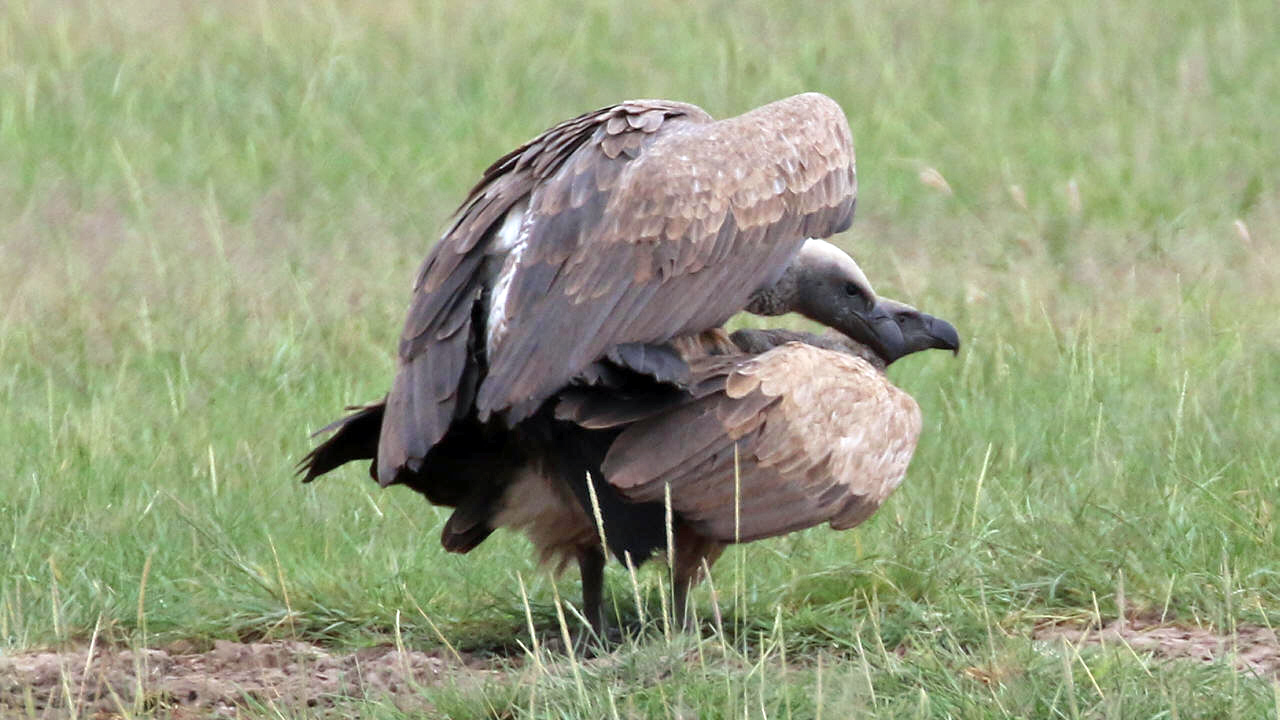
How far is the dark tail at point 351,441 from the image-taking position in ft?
14.4

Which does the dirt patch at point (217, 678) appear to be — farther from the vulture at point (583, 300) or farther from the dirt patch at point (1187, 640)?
the dirt patch at point (1187, 640)

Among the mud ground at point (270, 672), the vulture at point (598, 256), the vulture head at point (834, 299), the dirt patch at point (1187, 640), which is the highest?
the vulture at point (598, 256)

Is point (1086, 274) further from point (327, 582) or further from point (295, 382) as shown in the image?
point (327, 582)

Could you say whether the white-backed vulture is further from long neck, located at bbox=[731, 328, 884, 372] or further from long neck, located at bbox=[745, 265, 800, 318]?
long neck, located at bbox=[745, 265, 800, 318]

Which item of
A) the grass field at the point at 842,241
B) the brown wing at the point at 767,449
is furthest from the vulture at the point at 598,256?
the grass field at the point at 842,241

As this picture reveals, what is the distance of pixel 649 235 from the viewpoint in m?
4.12

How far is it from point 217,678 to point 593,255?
3.87 ft

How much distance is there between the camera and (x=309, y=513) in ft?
17.4

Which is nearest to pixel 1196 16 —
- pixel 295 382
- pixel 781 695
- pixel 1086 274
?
pixel 1086 274

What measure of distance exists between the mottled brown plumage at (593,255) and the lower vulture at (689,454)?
0.39ft

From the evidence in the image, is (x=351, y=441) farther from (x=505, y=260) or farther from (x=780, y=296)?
(x=780, y=296)

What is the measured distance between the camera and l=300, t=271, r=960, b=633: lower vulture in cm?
406

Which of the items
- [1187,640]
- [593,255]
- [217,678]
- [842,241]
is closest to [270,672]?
[217,678]

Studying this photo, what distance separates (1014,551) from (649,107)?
1.36 m
